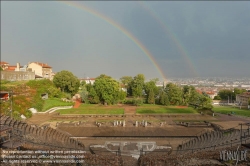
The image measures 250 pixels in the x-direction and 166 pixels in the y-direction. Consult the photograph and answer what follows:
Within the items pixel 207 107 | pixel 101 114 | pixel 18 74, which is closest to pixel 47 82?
pixel 18 74

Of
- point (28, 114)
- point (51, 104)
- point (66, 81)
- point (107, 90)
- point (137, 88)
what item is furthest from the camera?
point (137, 88)


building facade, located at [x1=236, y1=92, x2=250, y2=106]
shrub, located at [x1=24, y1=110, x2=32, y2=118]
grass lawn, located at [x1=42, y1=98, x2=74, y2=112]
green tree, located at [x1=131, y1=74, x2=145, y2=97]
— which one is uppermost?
green tree, located at [x1=131, y1=74, x2=145, y2=97]

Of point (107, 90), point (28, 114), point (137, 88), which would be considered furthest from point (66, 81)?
point (137, 88)

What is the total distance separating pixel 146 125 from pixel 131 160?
13.1 metres

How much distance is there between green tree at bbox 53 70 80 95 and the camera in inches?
1980

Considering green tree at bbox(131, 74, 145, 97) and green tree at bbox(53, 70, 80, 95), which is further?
green tree at bbox(131, 74, 145, 97)

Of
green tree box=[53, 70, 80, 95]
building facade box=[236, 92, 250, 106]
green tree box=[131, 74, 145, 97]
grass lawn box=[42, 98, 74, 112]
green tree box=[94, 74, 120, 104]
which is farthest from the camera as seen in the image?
green tree box=[131, 74, 145, 97]

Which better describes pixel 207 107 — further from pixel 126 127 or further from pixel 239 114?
pixel 126 127

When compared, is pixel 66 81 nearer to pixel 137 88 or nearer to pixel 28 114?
pixel 28 114

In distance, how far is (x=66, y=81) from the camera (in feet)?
165

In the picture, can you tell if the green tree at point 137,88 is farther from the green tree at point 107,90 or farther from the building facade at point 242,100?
the building facade at point 242,100

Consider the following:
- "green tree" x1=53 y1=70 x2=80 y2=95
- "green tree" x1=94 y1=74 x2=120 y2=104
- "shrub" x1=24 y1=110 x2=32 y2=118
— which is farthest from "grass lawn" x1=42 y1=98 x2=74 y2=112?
"green tree" x1=53 y1=70 x2=80 y2=95

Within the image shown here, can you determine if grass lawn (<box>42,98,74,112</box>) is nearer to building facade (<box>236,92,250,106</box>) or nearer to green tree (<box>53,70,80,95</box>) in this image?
green tree (<box>53,70,80,95</box>)

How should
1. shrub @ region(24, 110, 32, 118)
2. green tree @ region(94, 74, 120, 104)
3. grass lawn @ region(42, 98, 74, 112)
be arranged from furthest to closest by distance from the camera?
1. green tree @ region(94, 74, 120, 104)
2. grass lawn @ region(42, 98, 74, 112)
3. shrub @ region(24, 110, 32, 118)
